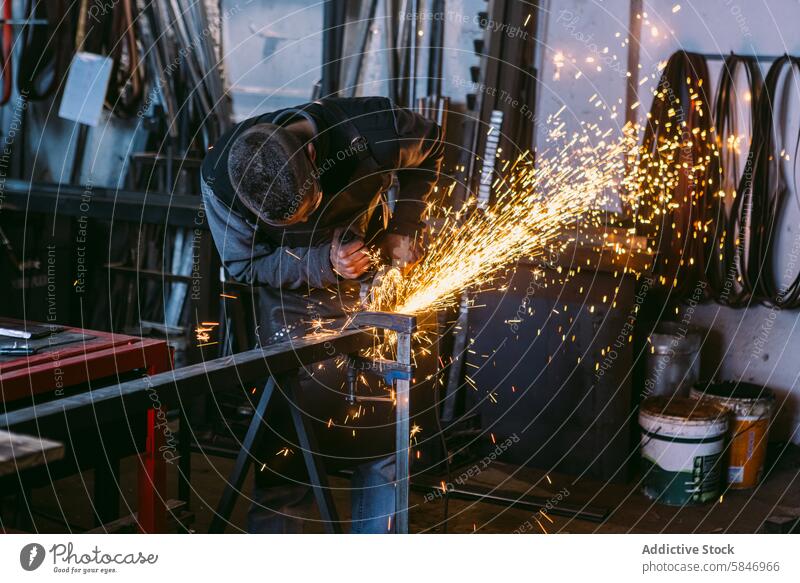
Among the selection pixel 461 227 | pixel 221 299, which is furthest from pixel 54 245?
pixel 461 227

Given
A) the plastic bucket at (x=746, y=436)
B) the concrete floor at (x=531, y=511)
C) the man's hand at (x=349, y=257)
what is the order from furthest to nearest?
1. the plastic bucket at (x=746, y=436)
2. the concrete floor at (x=531, y=511)
3. the man's hand at (x=349, y=257)

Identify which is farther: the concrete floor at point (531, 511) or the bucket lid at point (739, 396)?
the bucket lid at point (739, 396)

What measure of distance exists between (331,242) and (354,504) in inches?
30.2

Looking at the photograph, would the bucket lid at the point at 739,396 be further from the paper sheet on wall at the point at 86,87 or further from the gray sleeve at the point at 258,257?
the paper sheet on wall at the point at 86,87

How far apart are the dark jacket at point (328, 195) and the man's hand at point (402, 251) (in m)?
0.09

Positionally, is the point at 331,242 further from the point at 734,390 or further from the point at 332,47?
the point at 332,47

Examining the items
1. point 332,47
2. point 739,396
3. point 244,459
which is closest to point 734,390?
point 739,396

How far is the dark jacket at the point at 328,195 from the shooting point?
2.45 meters

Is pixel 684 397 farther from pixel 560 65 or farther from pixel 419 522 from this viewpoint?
pixel 560 65

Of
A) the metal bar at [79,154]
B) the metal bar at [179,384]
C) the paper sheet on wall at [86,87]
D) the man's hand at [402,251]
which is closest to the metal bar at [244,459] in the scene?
the metal bar at [179,384]

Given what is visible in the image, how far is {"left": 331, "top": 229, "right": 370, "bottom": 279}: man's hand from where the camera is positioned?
2270mm

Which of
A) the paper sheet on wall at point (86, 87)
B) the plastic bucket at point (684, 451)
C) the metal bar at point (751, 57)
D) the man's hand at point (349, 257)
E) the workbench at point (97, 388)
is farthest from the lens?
the paper sheet on wall at point (86, 87)

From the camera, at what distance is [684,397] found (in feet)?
11.4

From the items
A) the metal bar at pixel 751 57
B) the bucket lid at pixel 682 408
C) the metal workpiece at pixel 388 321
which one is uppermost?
the metal bar at pixel 751 57
